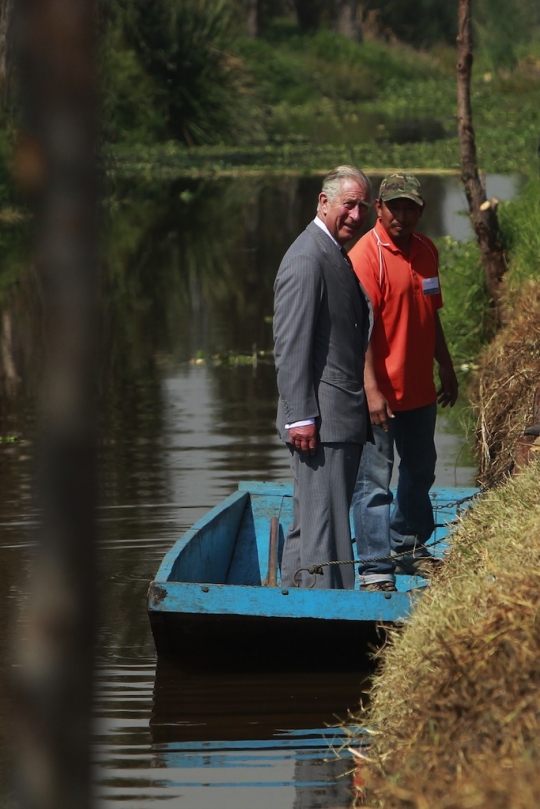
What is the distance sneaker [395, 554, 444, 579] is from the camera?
568 cm

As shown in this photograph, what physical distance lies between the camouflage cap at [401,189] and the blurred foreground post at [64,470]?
4573 mm

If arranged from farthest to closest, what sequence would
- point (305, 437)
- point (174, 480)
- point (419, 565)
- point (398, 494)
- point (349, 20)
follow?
point (349, 20)
point (174, 480)
point (398, 494)
point (419, 565)
point (305, 437)

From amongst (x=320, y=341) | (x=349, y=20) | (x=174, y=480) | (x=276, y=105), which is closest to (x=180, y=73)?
(x=276, y=105)

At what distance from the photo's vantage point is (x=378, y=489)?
20.5 ft

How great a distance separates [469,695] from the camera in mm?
3684

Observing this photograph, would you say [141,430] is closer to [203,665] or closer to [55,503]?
[203,665]

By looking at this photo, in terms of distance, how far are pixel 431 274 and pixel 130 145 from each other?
1000 inches

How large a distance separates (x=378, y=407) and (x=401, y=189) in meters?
0.94

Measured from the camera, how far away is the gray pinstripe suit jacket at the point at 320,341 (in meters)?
5.52

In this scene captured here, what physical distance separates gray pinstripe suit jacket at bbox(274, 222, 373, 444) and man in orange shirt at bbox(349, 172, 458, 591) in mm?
396

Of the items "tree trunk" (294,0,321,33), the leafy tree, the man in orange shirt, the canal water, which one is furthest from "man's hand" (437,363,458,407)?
"tree trunk" (294,0,321,33)

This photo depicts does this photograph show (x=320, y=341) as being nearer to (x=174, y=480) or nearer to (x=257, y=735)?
(x=257, y=735)

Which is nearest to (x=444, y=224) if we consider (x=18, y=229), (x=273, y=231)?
(x=273, y=231)

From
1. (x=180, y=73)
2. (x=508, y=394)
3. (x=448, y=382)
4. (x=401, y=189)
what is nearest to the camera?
(x=401, y=189)
